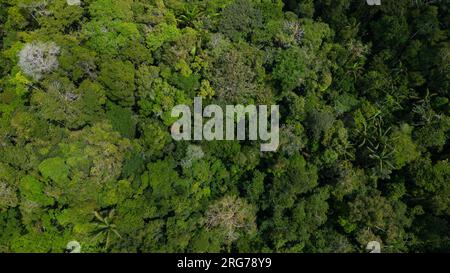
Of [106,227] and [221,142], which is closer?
[106,227]

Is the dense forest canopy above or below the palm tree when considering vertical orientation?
above

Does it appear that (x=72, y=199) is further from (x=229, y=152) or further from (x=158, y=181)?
(x=229, y=152)

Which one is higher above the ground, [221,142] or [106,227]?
[221,142]

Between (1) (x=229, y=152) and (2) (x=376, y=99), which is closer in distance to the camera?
(1) (x=229, y=152)

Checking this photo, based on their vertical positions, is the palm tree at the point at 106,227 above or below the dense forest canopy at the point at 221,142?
below

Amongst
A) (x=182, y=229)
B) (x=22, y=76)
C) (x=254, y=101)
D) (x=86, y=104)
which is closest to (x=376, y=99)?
(x=254, y=101)
